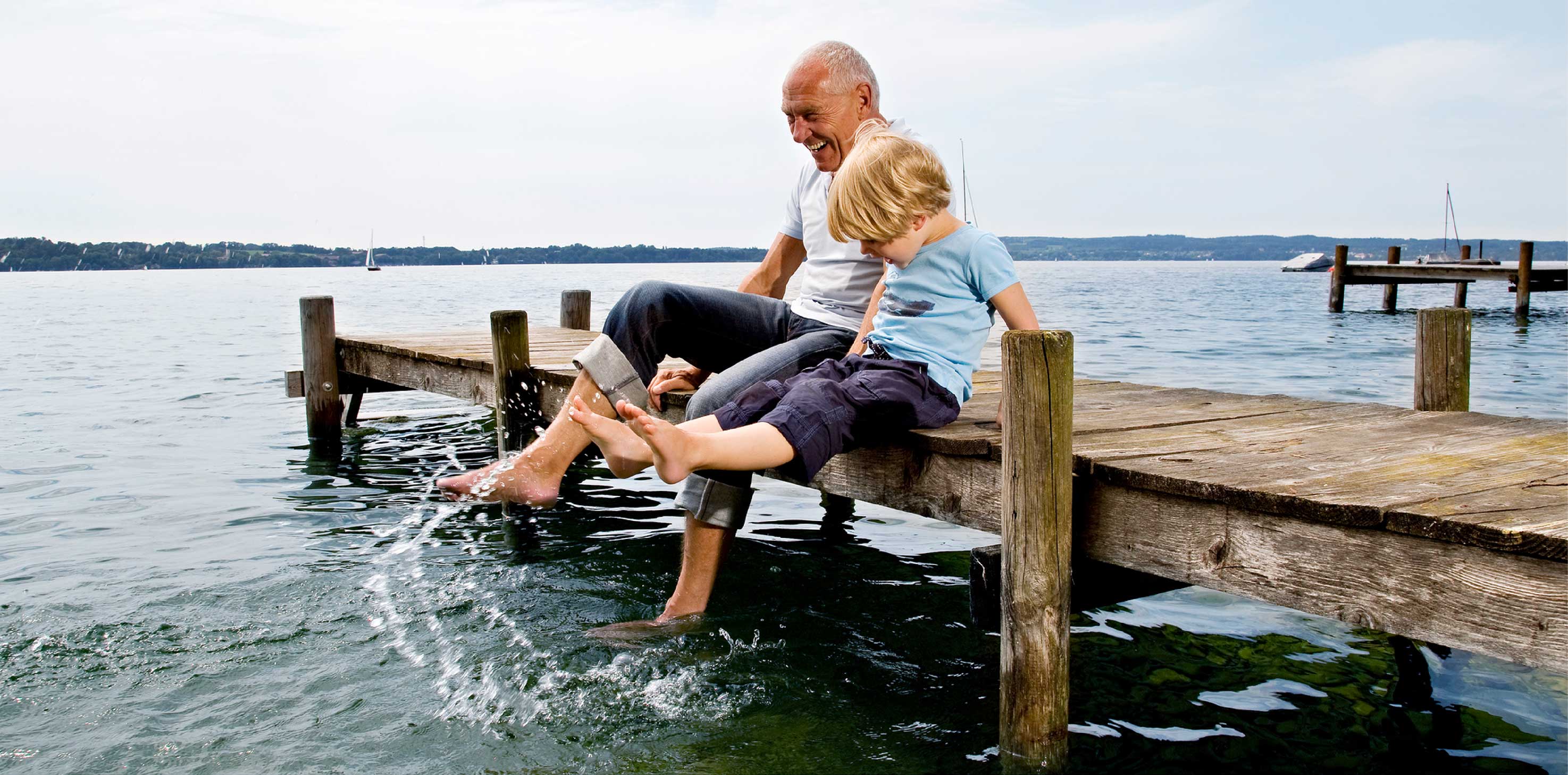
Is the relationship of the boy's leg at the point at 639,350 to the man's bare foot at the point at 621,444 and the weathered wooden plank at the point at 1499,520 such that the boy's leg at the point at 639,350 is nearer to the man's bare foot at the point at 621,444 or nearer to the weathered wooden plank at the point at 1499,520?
the man's bare foot at the point at 621,444

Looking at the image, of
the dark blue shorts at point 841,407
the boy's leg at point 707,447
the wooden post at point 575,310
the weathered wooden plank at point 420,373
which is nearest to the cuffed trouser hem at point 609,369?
the dark blue shorts at point 841,407

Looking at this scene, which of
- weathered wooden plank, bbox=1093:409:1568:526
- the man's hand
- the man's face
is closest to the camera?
weathered wooden plank, bbox=1093:409:1568:526

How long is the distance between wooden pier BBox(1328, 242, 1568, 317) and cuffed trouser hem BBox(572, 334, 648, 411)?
27695 mm

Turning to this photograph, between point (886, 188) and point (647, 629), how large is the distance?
211 centimetres

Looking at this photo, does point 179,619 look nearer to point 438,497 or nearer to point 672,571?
point 672,571

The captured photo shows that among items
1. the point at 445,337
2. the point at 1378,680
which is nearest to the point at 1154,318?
the point at 445,337

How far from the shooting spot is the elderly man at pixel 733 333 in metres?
4.07

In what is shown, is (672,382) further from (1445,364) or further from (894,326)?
(1445,364)

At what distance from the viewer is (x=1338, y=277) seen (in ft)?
106

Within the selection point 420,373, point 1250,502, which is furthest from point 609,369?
point 420,373

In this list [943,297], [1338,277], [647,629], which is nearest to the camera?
[943,297]

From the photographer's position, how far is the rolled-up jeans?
407 cm

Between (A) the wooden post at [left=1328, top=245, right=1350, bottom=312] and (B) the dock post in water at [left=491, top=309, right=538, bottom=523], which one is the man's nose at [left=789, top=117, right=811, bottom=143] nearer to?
(B) the dock post in water at [left=491, top=309, right=538, bottom=523]

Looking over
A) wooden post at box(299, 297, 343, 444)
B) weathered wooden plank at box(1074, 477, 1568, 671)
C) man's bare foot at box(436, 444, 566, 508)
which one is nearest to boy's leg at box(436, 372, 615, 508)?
man's bare foot at box(436, 444, 566, 508)
